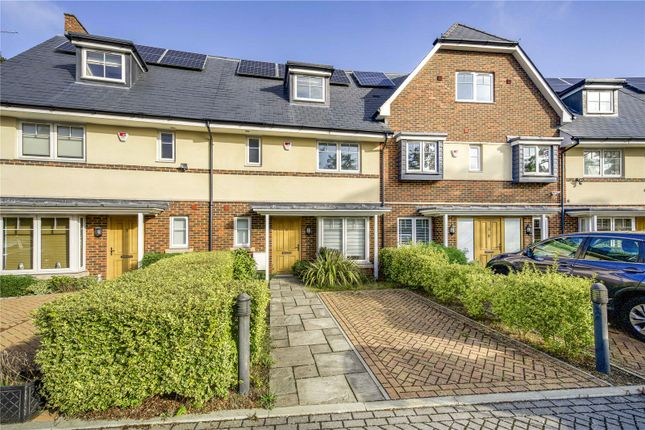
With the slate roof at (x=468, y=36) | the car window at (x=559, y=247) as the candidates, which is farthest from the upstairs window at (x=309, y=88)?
the car window at (x=559, y=247)

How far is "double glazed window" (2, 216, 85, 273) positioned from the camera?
8453mm

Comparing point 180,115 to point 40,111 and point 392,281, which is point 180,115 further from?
point 392,281

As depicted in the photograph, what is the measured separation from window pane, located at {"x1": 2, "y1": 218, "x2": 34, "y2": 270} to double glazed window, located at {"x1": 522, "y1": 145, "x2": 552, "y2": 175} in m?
17.9

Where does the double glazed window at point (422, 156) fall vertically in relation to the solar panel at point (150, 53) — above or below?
below

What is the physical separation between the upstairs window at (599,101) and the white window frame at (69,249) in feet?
70.4

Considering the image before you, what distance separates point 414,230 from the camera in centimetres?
1173

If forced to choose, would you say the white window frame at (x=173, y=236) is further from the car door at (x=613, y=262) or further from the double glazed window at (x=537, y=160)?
the double glazed window at (x=537, y=160)

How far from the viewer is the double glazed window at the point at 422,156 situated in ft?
37.4

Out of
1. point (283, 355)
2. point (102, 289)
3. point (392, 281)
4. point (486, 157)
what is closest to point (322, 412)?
point (283, 355)

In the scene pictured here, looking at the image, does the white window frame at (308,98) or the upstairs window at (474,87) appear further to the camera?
the upstairs window at (474,87)

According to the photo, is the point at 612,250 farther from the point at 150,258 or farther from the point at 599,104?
the point at 599,104

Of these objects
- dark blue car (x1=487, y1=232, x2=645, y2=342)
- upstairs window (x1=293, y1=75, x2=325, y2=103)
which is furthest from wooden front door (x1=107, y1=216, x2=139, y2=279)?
dark blue car (x1=487, y1=232, x2=645, y2=342)

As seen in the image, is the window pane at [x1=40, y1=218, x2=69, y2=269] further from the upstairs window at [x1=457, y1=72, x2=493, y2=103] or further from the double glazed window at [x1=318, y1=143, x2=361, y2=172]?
the upstairs window at [x1=457, y1=72, x2=493, y2=103]

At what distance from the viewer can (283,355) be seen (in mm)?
4500
